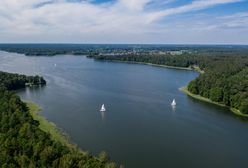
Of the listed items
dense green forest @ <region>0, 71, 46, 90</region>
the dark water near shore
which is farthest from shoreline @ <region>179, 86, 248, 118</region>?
dense green forest @ <region>0, 71, 46, 90</region>

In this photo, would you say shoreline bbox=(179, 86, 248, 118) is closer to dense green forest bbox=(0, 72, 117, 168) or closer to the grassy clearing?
the grassy clearing

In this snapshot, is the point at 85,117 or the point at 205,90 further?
the point at 205,90

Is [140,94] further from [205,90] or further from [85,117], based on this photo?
[85,117]

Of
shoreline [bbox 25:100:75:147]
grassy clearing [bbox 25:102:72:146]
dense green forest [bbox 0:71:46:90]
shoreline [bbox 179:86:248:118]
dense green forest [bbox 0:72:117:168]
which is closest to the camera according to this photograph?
dense green forest [bbox 0:72:117:168]

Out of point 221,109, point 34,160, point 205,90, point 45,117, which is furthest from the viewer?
point 205,90

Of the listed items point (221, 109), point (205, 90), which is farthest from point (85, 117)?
point (205, 90)

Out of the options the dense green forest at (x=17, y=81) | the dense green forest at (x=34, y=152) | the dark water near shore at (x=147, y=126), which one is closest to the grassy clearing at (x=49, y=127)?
the dark water near shore at (x=147, y=126)

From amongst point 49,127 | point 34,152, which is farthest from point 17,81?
point 34,152
